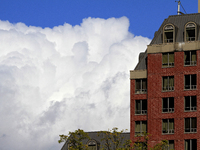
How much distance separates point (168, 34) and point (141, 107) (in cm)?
1502

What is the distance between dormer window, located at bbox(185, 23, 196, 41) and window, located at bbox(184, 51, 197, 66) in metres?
3.05

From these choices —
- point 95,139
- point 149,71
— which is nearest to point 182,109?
point 149,71

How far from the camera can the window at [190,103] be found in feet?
348

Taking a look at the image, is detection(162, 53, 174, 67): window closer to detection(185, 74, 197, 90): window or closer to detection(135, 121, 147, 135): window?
detection(185, 74, 197, 90): window

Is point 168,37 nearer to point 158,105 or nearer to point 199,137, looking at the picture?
point 158,105

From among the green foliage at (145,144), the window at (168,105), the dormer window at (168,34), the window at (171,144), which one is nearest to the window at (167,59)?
the dormer window at (168,34)

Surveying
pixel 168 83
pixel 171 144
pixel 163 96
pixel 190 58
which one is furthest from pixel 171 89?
pixel 171 144

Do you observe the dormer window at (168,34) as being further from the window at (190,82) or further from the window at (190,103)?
the window at (190,103)

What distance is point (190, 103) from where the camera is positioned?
4190 inches

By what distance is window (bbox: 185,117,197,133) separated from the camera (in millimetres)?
105250

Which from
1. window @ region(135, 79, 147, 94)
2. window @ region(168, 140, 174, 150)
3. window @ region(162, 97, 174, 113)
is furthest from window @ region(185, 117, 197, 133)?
window @ region(135, 79, 147, 94)

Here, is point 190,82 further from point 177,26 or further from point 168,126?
point 177,26

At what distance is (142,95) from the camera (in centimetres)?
11119

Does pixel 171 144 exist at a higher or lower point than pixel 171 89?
lower
